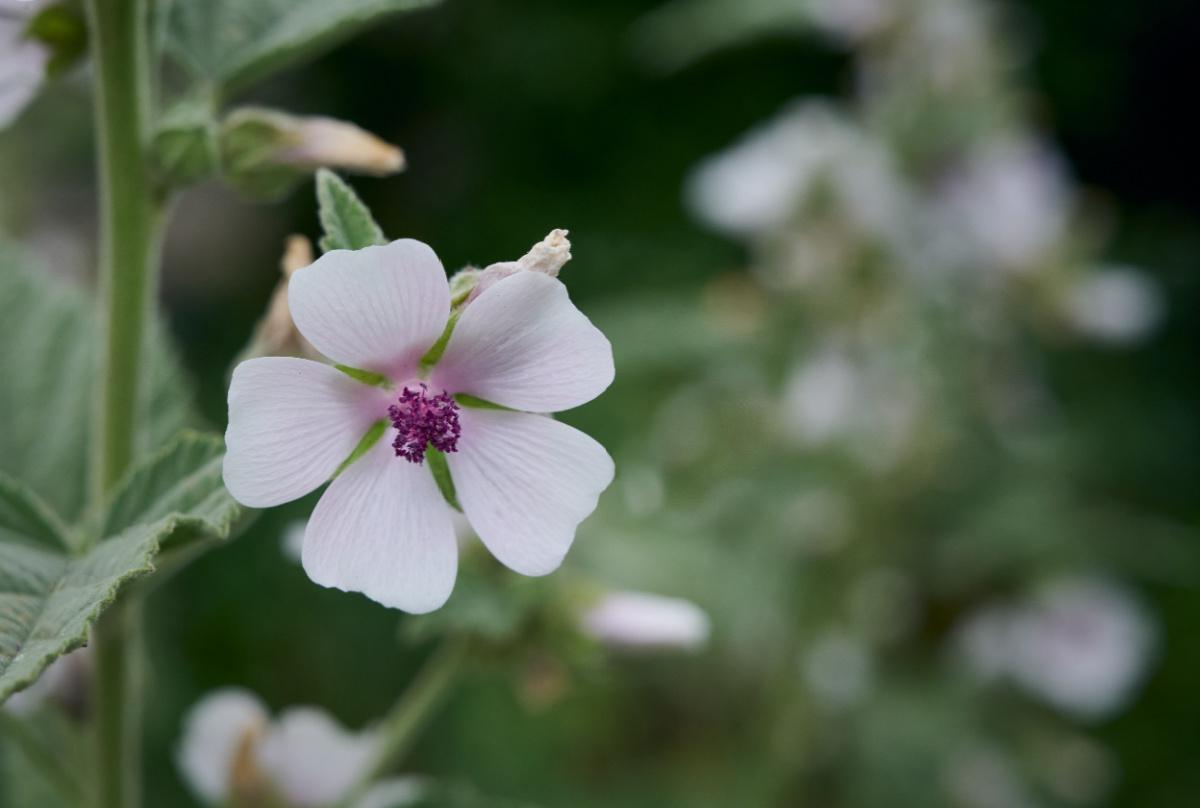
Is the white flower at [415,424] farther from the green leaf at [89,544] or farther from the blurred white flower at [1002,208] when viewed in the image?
the blurred white flower at [1002,208]

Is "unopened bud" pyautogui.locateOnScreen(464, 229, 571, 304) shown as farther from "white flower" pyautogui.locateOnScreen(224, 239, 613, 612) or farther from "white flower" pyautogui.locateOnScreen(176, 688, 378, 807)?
"white flower" pyautogui.locateOnScreen(176, 688, 378, 807)

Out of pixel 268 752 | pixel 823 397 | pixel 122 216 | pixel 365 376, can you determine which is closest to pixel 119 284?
pixel 122 216

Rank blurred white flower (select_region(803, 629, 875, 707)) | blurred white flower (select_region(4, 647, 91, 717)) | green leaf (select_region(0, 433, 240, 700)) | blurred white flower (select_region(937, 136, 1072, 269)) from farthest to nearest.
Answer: blurred white flower (select_region(937, 136, 1072, 269)) → blurred white flower (select_region(803, 629, 875, 707)) → blurred white flower (select_region(4, 647, 91, 717)) → green leaf (select_region(0, 433, 240, 700))

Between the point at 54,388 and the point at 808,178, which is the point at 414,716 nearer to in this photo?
the point at 54,388

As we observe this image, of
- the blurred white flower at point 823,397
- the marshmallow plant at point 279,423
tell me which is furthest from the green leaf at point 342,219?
the blurred white flower at point 823,397

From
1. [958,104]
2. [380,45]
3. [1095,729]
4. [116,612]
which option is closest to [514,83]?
[380,45]

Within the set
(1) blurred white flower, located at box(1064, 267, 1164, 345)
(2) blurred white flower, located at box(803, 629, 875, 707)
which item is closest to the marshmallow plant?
(2) blurred white flower, located at box(803, 629, 875, 707)

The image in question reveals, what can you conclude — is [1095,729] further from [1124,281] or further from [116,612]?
[116,612]
